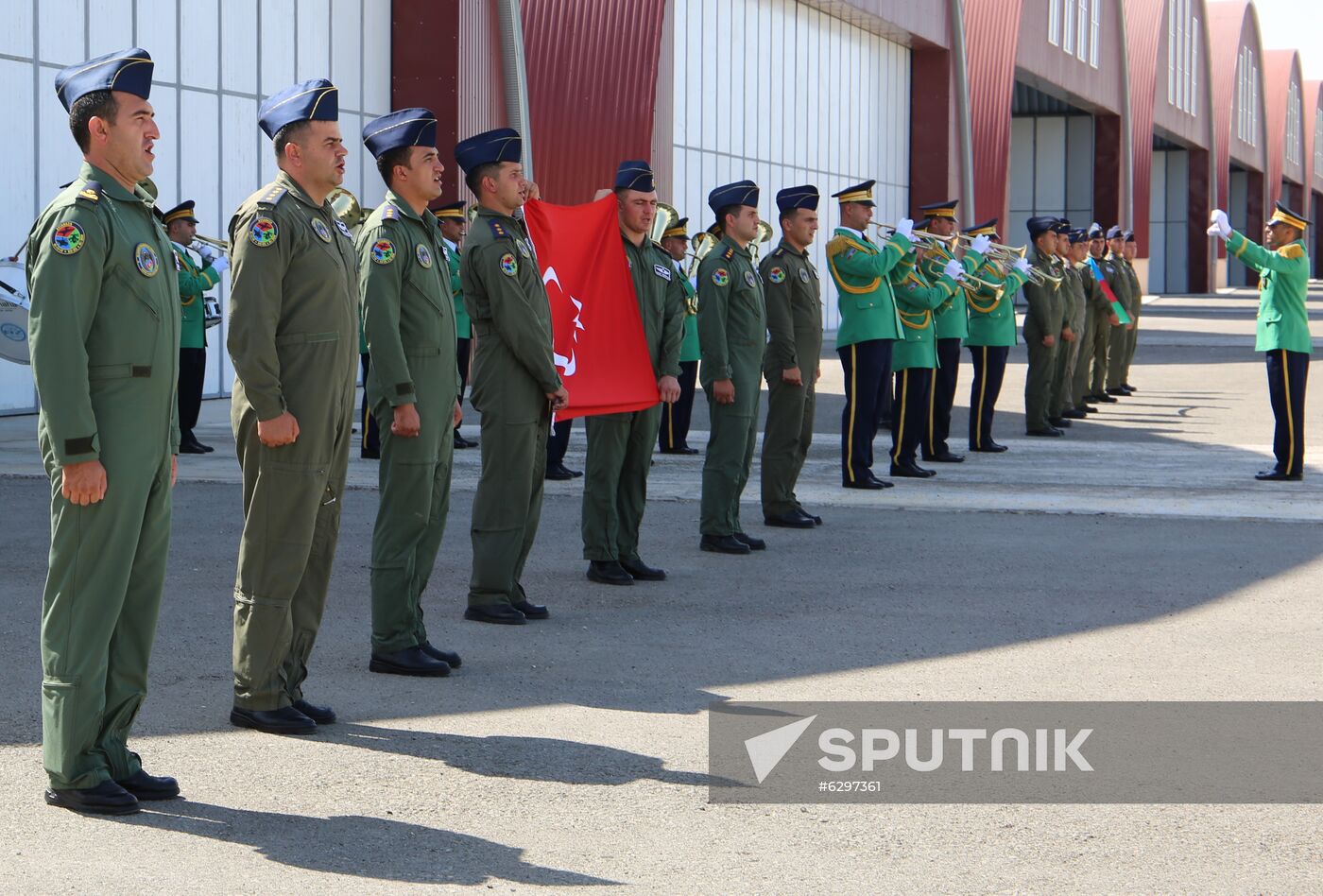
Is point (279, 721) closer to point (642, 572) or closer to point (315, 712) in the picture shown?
point (315, 712)

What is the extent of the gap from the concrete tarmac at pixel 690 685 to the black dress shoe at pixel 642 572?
78 millimetres

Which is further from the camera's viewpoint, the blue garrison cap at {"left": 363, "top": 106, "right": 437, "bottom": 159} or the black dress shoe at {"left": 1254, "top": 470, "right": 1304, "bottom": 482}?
the black dress shoe at {"left": 1254, "top": 470, "right": 1304, "bottom": 482}

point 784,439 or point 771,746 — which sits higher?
point 784,439

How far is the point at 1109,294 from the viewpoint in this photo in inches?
733

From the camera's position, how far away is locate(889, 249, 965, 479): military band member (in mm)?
12203

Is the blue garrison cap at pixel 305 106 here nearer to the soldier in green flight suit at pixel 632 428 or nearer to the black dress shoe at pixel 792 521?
the soldier in green flight suit at pixel 632 428

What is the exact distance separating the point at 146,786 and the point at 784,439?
18.3ft

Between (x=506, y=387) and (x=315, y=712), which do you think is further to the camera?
(x=506, y=387)

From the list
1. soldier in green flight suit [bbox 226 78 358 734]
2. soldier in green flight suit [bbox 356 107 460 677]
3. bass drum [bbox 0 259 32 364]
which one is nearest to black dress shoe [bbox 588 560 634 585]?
soldier in green flight suit [bbox 356 107 460 677]

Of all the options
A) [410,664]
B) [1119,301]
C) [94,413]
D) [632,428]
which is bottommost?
[410,664]

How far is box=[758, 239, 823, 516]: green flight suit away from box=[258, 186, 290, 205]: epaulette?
462cm

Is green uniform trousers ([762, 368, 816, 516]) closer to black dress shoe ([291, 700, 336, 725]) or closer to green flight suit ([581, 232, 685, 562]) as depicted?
green flight suit ([581, 232, 685, 562])

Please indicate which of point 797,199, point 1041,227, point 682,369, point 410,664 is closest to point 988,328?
point 1041,227

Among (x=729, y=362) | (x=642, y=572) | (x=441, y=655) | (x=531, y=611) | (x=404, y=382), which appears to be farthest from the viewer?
(x=729, y=362)
